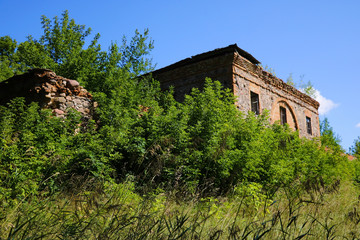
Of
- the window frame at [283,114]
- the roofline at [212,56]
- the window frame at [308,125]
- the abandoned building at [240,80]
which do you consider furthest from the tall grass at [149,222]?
the window frame at [308,125]

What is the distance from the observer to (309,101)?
61.1ft

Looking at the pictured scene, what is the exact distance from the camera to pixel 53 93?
8750mm

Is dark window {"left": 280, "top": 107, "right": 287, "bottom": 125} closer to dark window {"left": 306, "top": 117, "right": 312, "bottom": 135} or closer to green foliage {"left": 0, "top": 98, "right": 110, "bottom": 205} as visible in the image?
dark window {"left": 306, "top": 117, "right": 312, "bottom": 135}

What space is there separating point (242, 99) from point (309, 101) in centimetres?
814

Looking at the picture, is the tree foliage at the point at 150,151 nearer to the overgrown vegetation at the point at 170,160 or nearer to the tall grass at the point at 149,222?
the overgrown vegetation at the point at 170,160

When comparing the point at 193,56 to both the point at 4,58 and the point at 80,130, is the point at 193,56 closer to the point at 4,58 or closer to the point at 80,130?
the point at 80,130

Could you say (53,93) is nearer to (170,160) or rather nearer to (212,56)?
(170,160)

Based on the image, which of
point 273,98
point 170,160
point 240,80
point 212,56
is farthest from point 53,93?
point 273,98

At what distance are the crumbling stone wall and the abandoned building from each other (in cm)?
595

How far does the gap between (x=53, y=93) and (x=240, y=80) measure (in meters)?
8.04

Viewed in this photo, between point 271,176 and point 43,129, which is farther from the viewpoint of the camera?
point 271,176

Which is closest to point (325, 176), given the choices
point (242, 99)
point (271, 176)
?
point (271, 176)

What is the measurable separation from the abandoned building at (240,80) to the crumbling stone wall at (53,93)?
595 centimetres

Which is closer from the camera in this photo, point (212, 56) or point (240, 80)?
point (240, 80)
